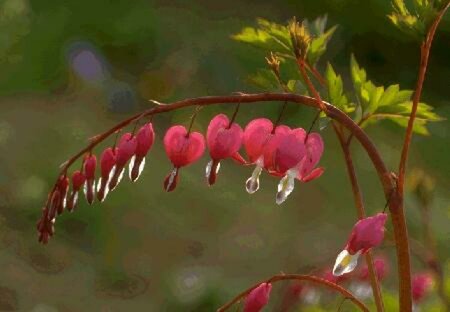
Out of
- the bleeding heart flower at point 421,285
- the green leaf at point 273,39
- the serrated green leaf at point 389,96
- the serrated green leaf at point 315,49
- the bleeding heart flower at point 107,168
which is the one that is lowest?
the bleeding heart flower at point 421,285

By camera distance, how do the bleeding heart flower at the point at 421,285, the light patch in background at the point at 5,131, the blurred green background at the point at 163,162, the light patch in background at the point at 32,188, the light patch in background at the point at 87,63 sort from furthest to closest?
the light patch in background at the point at 87,63
the light patch in background at the point at 5,131
the light patch in background at the point at 32,188
the blurred green background at the point at 163,162
the bleeding heart flower at the point at 421,285

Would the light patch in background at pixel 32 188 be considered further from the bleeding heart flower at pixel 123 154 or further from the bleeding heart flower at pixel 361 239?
the bleeding heart flower at pixel 361 239

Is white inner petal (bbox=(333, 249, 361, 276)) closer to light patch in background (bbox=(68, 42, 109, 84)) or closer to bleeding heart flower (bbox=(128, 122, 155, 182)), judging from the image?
bleeding heart flower (bbox=(128, 122, 155, 182))

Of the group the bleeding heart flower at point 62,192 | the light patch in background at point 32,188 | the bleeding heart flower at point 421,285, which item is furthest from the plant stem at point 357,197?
the light patch in background at point 32,188

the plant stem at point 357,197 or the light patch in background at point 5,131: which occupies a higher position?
the plant stem at point 357,197

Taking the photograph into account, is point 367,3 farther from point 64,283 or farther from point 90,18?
point 64,283

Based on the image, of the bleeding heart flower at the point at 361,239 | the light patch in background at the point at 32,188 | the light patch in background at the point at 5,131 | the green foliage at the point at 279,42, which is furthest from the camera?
the light patch in background at the point at 5,131

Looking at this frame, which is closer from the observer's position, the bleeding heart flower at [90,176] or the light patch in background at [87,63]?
the bleeding heart flower at [90,176]
